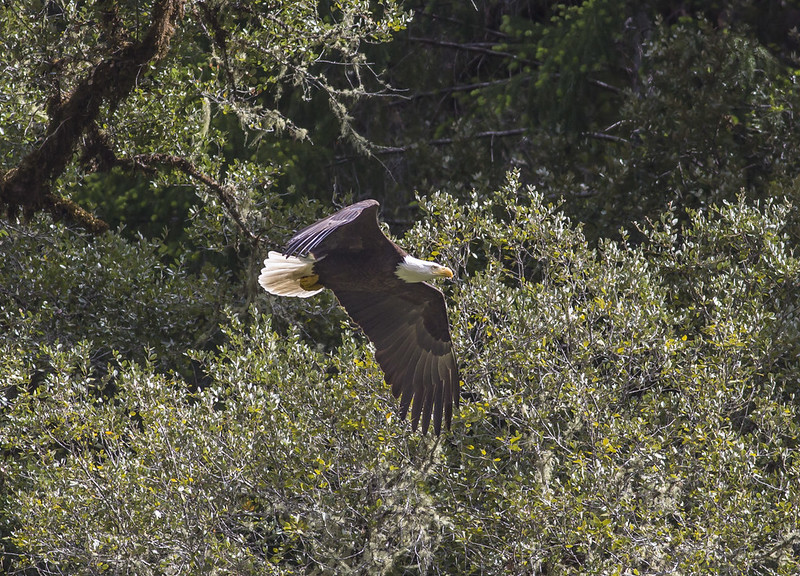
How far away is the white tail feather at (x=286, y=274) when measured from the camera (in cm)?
672

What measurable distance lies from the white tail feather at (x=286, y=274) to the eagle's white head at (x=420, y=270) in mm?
537

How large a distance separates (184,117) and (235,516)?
10.5ft

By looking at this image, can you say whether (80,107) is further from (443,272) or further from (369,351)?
(443,272)

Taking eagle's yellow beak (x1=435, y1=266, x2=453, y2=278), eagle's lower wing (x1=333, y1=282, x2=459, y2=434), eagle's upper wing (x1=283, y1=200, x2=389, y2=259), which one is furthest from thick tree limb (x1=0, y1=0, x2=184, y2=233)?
eagle's yellow beak (x1=435, y1=266, x2=453, y2=278)

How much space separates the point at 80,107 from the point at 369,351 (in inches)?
93.9

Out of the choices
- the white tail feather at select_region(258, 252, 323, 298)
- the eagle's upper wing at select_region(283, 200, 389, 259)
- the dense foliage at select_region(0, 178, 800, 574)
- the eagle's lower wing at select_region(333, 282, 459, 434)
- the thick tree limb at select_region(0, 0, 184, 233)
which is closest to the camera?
the eagle's upper wing at select_region(283, 200, 389, 259)

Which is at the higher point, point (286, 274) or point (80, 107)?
point (80, 107)

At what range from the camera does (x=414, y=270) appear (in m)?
6.46

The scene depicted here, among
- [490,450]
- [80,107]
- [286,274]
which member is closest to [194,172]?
[80,107]

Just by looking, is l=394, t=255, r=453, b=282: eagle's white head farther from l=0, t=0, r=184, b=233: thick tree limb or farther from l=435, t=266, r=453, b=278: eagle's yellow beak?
l=0, t=0, r=184, b=233: thick tree limb

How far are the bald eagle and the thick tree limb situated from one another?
4.87 feet

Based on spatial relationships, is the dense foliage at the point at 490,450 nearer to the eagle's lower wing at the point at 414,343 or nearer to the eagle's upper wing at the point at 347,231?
the eagle's lower wing at the point at 414,343

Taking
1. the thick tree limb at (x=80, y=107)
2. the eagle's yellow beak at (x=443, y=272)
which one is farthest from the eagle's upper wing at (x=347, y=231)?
the thick tree limb at (x=80, y=107)

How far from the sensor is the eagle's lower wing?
255 inches
